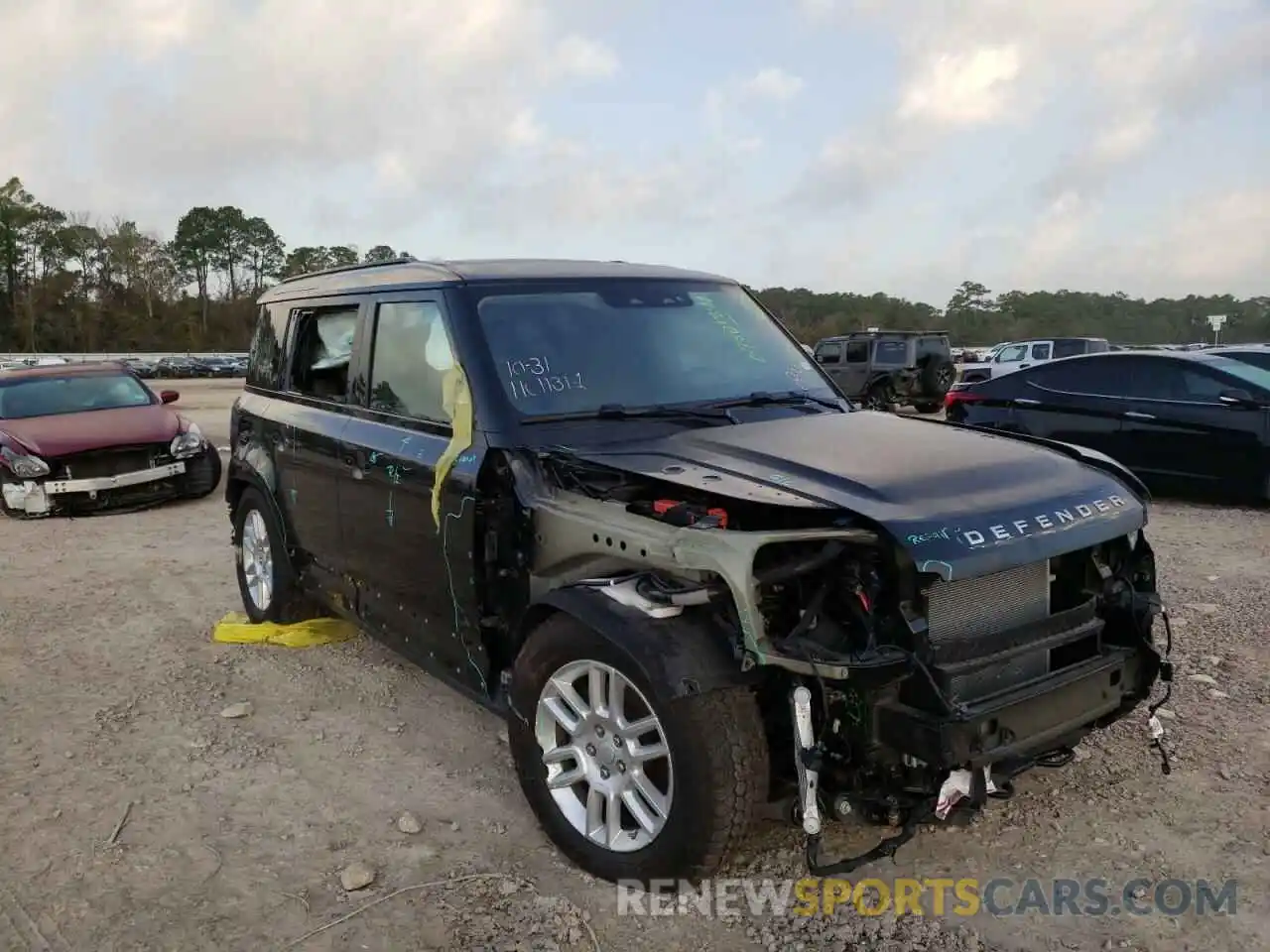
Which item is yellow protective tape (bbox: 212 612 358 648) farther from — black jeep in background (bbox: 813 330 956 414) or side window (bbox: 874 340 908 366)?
side window (bbox: 874 340 908 366)

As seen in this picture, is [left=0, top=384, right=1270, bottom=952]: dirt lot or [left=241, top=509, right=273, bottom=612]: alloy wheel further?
[left=241, top=509, right=273, bottom=612]: alloy wheel

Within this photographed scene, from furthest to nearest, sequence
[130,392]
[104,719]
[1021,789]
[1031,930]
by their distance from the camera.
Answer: [130,392], [104,719], [1021,789], [1031,930]

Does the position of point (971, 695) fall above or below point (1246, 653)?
above

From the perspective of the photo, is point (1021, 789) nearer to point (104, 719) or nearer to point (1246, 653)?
point (1246, 653)

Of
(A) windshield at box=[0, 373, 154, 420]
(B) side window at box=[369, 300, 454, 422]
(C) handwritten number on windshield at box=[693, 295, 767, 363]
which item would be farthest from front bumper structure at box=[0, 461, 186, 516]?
(C) handwritten number on windshield at box=[693, 295, 767, 363]

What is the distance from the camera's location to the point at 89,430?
9961 millimetres

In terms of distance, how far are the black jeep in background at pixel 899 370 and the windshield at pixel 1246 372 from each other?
11.2 meters

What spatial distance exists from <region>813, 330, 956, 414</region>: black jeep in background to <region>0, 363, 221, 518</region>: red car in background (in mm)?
13615

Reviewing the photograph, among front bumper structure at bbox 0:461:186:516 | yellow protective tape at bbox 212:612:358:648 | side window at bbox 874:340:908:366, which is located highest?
side window at bbox 874:340:908:366

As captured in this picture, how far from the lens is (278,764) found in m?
4.11

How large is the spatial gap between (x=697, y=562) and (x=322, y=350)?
2.91 metres

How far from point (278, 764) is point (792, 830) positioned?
2105 mm

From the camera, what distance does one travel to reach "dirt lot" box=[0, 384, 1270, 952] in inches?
115

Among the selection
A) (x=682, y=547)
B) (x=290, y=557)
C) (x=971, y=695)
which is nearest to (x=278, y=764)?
(x=290, y=557)
